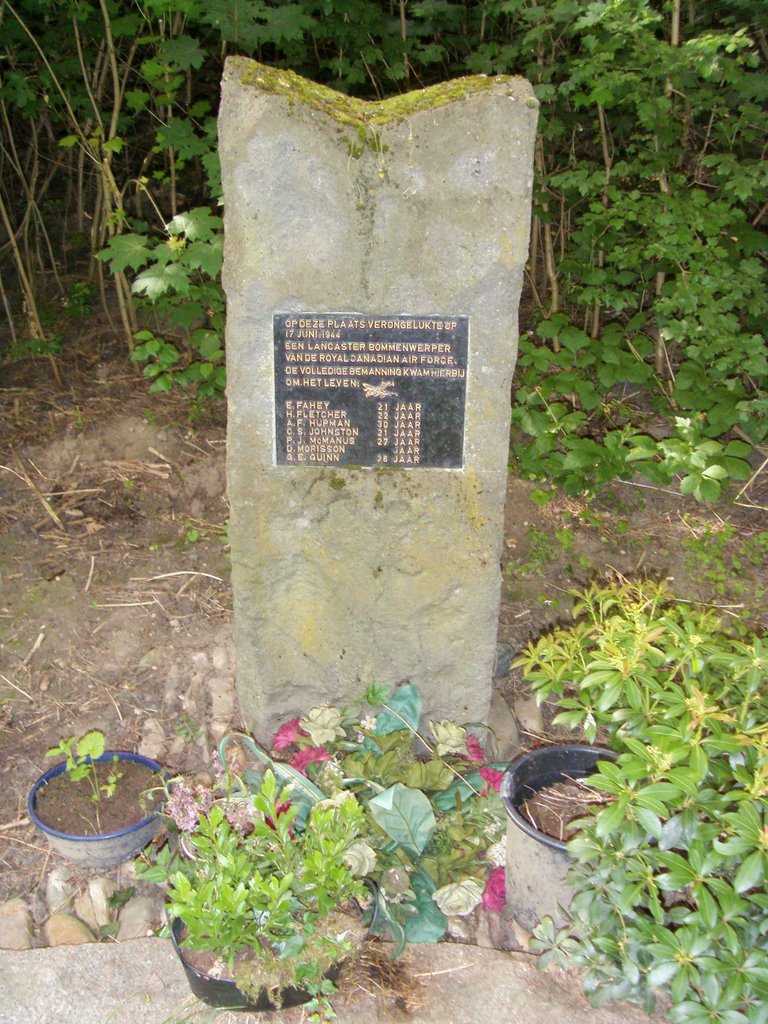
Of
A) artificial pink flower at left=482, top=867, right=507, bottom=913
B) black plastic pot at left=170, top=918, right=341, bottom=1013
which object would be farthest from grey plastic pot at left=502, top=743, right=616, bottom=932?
black plastic pot at left=170, top=918, right=341, bottom=1013

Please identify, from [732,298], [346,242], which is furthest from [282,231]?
[732,298]

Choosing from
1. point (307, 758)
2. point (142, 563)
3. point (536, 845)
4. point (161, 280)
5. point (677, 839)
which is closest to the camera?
point (677, 839)

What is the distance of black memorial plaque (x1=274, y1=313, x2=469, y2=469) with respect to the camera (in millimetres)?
2541

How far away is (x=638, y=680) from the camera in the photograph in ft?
7.02

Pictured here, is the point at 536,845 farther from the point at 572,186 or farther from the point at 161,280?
the point at 572,186

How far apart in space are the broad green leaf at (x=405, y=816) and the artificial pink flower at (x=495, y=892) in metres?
0.25

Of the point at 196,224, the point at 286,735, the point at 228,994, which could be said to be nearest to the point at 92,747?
the point at 286,735

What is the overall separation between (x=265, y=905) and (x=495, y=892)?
0.82m

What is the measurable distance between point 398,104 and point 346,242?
1.41 ft

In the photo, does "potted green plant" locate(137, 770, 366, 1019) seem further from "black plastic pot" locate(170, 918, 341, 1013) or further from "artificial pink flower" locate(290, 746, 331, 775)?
"artificial pink flower" locate(290, 746, 331, 775)

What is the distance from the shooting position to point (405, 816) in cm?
253

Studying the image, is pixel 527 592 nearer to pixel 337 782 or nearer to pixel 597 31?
pixel 337 782

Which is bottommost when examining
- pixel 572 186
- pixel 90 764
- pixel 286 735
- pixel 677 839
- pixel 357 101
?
pixel 90 764

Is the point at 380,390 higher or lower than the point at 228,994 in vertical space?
higher
